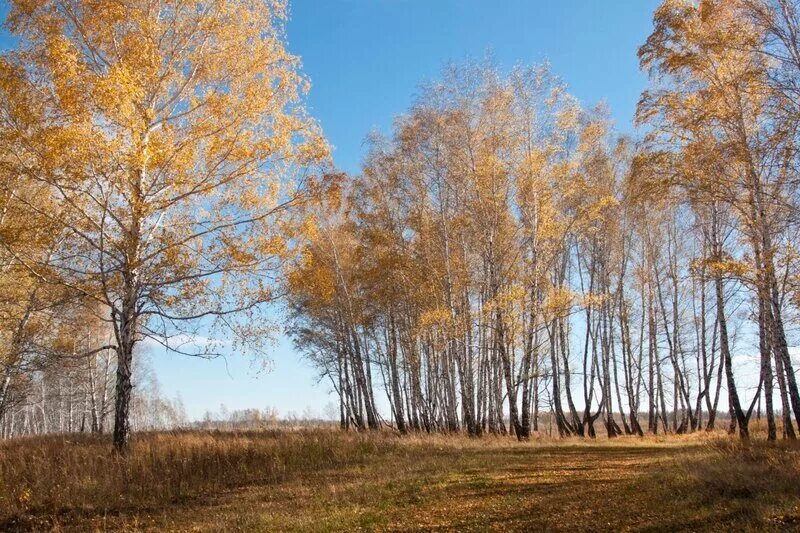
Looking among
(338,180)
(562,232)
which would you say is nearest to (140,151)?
(338,180)

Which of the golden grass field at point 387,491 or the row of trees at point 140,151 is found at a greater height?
the row of trees at point 140,151

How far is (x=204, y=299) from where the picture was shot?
32.3 ft

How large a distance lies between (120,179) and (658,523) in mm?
8740

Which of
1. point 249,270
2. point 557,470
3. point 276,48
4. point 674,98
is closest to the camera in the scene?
point 557,470

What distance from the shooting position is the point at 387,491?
22.9 feet

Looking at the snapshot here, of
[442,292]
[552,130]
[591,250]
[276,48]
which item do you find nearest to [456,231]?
[442,292]

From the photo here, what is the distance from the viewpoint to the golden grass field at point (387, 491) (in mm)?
5336

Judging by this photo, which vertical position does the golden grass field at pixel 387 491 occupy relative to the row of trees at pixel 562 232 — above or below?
below

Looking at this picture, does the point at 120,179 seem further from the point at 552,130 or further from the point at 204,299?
the point at 552,130

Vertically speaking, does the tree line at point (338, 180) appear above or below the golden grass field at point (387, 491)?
above

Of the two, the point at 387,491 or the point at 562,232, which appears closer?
the point at 387,491

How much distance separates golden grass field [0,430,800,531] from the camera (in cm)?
534

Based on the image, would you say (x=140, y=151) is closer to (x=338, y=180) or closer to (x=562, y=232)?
(x=338, y=180)

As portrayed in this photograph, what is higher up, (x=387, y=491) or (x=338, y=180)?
(x=338, y=180)
